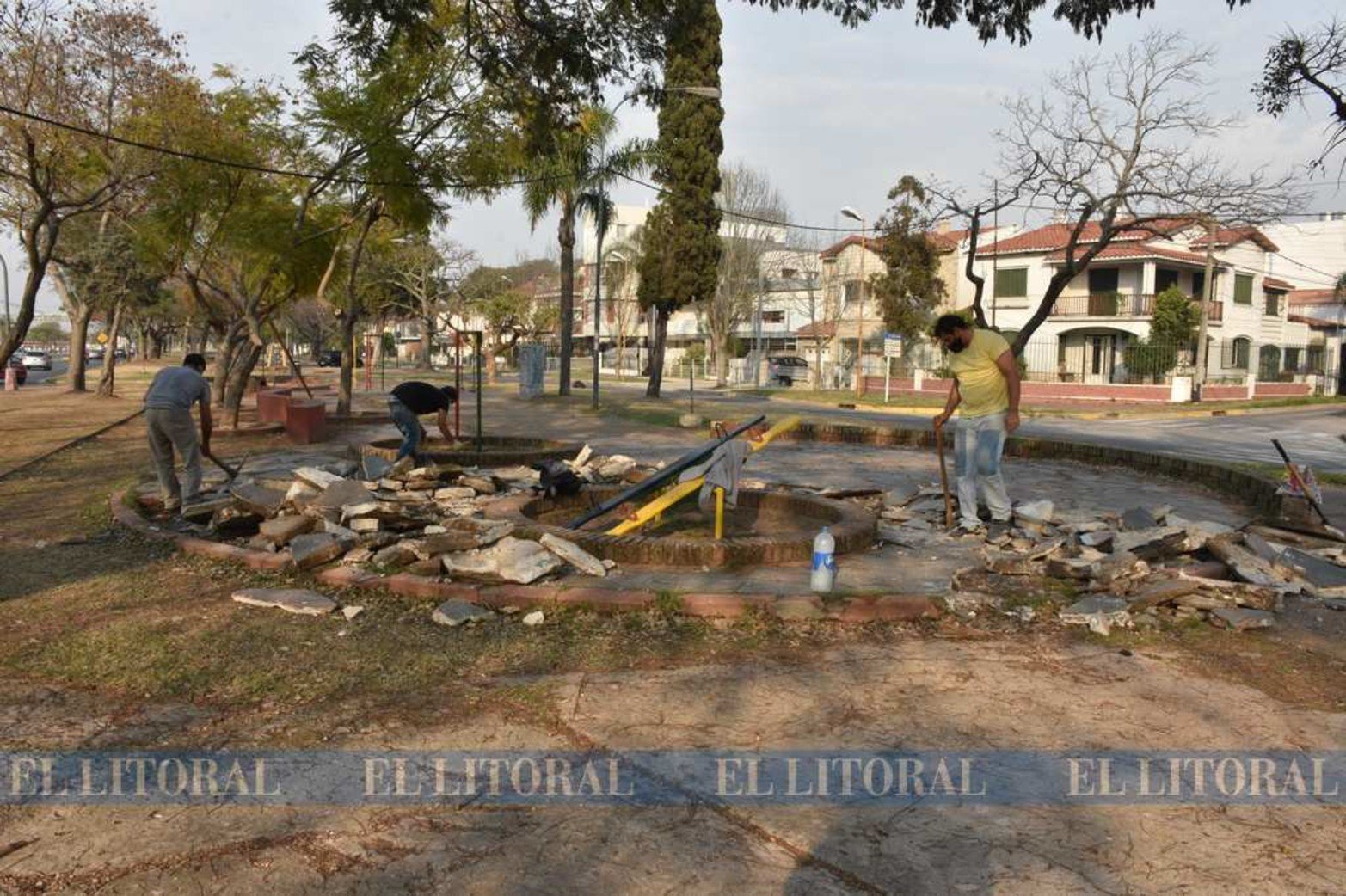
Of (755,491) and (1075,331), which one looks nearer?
(755,491)

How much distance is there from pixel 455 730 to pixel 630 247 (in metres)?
55.6

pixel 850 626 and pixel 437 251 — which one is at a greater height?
pixel 437 251

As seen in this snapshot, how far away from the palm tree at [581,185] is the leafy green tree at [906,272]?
51.9 feet

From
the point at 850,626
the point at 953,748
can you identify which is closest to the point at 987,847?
the point at 953,748

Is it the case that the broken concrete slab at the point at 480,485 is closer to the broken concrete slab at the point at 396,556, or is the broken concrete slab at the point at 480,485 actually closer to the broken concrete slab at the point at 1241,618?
the broken concrete slab at the point at 396,556

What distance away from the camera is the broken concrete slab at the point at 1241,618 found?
5.07 metres

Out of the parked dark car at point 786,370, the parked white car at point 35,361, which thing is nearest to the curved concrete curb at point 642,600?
the parked dark car at point 786,370

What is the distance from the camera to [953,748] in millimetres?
3596

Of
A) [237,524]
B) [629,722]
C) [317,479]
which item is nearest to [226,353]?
[317,479]

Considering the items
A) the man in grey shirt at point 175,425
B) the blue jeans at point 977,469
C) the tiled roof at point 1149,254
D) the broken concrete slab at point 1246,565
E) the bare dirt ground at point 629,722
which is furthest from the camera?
the tiled roof at point 1149,254

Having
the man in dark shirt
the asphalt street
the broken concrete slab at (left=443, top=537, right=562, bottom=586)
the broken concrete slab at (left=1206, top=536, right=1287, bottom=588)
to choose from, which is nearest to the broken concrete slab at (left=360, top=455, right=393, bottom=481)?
the man in dark shirt

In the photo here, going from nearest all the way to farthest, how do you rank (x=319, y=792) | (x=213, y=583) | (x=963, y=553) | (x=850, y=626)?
(x=319, y=792)
(x=850, y=626)
(x=213, y=583)
(x=963, y=553)

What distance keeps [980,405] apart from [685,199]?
22505 mm

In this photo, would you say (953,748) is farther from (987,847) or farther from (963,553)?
(963,553)
